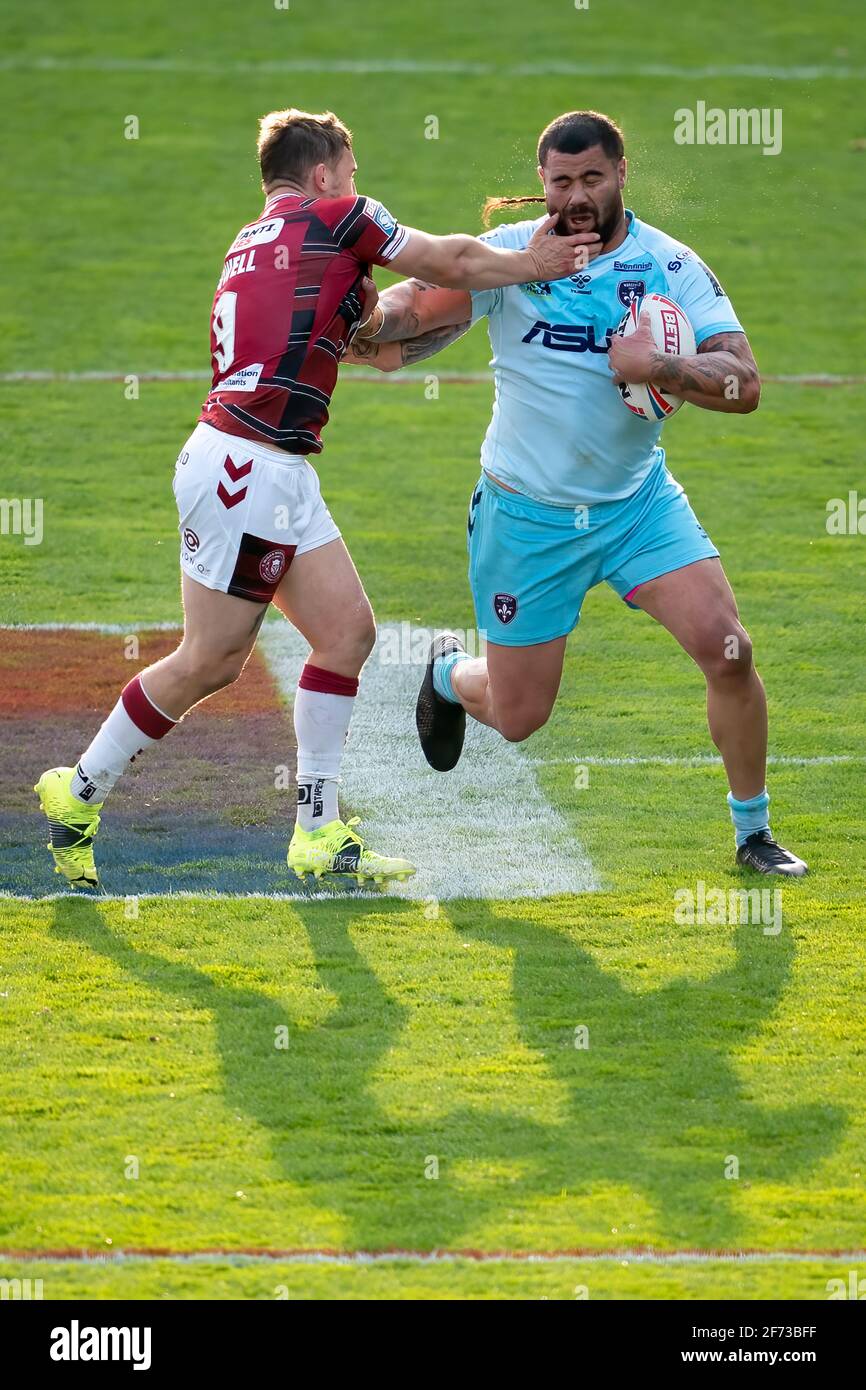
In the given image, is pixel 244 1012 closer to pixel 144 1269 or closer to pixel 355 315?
pixel 144 1269

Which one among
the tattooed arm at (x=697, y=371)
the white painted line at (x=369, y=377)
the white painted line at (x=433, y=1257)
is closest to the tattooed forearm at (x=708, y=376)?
the tattooed arm at (x=697, y=371)

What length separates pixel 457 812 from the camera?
20.9 ft

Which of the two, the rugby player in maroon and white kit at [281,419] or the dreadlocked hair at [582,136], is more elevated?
the dreadlocked hair at [582,136]

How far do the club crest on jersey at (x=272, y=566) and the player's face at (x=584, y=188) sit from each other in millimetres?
1334

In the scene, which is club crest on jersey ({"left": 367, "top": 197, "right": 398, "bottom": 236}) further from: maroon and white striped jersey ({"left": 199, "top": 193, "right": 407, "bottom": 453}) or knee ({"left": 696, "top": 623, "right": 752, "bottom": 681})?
knee ({"left": 696, "top": 623, "right": 752, "bottom": 681})

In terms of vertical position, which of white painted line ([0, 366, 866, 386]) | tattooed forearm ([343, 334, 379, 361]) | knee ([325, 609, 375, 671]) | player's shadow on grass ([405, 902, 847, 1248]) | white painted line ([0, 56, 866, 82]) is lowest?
player's shadow on grass ([405, 902, 847, 1248])

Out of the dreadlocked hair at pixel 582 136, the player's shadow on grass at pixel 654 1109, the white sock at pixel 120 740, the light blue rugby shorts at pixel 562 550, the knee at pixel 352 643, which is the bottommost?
the player's shadow on grass at pixel 654 1109

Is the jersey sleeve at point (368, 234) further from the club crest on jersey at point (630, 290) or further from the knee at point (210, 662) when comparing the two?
the knee at point (210, 662)

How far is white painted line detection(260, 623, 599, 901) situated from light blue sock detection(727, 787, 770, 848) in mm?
509

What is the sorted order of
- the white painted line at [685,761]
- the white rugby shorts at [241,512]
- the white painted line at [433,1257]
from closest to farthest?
the white painted line at [433,1257], the white rugby shorts at [241,512], the white painted line at [685,761]

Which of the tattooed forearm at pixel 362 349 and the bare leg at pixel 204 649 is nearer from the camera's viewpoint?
the bare leg at pixel 204 649

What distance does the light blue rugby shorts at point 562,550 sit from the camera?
18.4 ft

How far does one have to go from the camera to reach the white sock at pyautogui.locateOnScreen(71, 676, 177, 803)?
5512mm

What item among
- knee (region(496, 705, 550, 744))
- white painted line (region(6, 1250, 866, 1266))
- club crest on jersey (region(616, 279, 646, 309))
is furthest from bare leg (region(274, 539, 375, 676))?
white painted line (region(6, 1250, 866, 1266))
